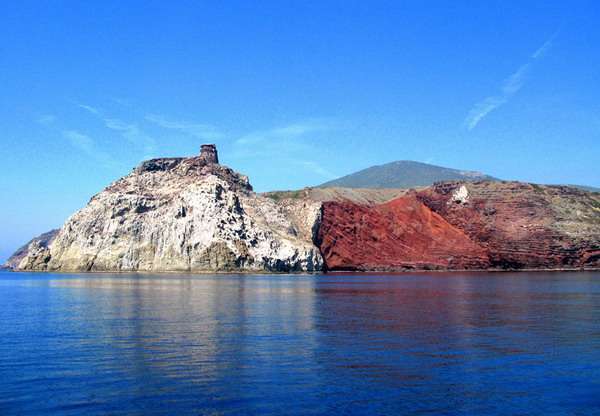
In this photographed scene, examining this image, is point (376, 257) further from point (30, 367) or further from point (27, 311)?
point (30, 367)

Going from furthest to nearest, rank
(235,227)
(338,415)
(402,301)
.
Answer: (235,227)
(402,301)
(338,415)

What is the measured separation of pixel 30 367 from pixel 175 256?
122m

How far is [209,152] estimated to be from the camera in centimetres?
18738

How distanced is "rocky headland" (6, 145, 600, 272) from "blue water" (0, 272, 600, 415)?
311ft

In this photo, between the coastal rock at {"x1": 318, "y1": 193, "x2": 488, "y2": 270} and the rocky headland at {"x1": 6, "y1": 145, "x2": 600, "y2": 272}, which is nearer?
the rocky headland at {"x1": 6, "y1": 145, "x2": 600, "y2": 272}

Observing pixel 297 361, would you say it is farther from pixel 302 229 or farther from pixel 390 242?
pixel 390 242

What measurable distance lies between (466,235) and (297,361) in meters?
161

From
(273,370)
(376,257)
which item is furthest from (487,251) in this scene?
(273,370)

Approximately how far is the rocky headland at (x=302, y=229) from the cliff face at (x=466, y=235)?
294 mm

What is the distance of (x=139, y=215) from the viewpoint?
156375 millimetres

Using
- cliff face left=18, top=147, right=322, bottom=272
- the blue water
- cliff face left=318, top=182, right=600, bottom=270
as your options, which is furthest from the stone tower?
the blue water

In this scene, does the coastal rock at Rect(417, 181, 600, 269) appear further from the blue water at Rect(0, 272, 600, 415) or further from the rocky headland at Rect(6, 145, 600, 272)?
the blue water at Rect(0, 272, 600, 415)

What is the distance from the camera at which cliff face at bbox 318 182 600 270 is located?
174000 millimetres

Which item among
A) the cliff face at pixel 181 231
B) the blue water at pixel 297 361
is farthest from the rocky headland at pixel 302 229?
the blue water at pixel 297 361
